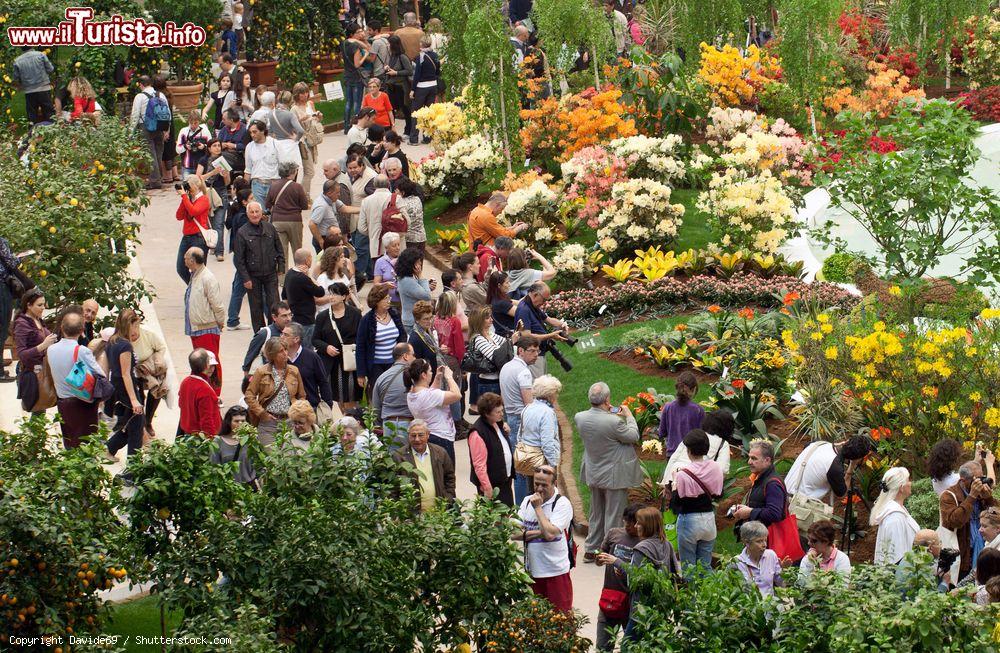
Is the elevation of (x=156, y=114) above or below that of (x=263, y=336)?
above

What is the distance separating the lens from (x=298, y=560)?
726 cm

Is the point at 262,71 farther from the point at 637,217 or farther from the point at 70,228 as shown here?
the point at 70,228

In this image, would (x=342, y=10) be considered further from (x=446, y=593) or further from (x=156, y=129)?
(x=446, y=593)

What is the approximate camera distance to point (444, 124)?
20.9m

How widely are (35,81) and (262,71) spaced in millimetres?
5003

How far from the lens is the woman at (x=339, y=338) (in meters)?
12.8

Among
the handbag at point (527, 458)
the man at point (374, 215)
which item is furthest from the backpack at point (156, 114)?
the handbag at point (527, 458)

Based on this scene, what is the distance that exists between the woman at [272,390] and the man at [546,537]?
2.66 meters

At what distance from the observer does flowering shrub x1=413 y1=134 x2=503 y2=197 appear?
65.6 ft

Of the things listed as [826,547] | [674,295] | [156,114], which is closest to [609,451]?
[826,547]

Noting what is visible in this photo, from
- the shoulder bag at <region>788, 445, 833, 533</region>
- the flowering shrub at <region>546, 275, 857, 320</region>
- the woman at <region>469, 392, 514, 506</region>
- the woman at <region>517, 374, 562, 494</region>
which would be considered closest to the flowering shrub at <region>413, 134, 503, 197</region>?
the flowering shrub at <region>546, 275, 857, 320</region>

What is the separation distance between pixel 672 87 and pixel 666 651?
16.4 m

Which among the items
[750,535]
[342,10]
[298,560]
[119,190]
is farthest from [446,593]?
[342,10]

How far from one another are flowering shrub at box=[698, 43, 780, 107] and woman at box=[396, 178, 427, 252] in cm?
837
